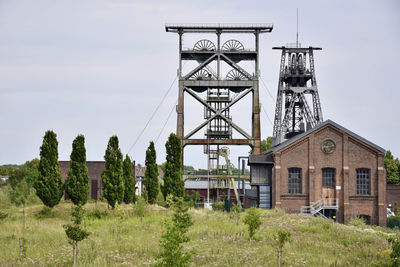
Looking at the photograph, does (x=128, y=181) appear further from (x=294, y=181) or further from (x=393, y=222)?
(x=393, y=222)

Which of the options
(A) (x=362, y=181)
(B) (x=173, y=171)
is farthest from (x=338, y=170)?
(B) (x=173, y=171)

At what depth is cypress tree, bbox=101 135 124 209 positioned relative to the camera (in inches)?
1326

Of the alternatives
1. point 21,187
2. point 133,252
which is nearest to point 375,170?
point 133,252

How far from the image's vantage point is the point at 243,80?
5272cm

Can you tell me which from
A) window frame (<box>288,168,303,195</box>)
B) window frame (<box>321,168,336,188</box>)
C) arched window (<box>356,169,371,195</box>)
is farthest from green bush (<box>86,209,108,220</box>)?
arched window (<box>356,169,371,195</box>)

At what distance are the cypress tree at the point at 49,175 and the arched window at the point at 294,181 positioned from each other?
18.1m

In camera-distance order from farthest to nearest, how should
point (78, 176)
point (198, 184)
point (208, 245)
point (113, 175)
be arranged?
point (198, 184) < point (113, 175) < point (78, 176) < point (208, 245)

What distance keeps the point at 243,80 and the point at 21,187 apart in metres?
26.8

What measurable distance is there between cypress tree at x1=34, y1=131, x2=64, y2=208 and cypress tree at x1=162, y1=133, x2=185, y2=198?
9.89 m

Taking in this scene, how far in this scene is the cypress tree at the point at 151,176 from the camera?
39.1 metres

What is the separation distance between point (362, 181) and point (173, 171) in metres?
15.6

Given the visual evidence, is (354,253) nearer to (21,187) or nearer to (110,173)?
(110,173)

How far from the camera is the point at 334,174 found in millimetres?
38500

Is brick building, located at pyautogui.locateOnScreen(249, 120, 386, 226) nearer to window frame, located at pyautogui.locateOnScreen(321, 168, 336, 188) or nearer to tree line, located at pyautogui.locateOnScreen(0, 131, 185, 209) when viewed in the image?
window frame, located at pyautogui.locateOnScreen(321, 168, 336, 188)
